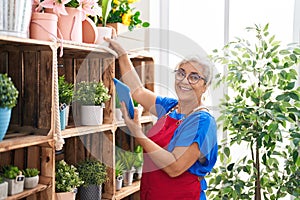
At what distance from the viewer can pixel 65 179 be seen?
177 cm

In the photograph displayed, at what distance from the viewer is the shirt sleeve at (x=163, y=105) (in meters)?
1.99

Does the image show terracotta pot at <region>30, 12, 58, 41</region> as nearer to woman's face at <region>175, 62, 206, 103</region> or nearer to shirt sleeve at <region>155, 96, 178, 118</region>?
woman's face at <region>175, 62, 206, 103</region>

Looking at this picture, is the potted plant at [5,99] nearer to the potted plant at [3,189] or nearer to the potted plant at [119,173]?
the potted plant at [3,189]

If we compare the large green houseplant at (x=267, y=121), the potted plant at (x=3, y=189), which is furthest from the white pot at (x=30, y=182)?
the large green houseplant at (x=267, y=121)

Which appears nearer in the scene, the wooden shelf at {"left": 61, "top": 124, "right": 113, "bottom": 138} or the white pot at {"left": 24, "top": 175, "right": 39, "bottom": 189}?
the white pot at {"left": 24, "top": 175, "right": 39, "bottom": 189}

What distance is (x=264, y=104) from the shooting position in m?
2.18

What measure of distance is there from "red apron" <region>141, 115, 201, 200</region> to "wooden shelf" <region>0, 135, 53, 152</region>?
1.71ft

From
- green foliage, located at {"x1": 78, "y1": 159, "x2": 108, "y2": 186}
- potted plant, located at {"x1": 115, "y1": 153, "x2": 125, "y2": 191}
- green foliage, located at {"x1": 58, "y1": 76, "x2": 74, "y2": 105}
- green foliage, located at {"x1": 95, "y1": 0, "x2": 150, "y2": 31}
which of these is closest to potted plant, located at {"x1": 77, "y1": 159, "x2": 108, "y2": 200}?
green foliage, located at {"x1": 78, "y1": 159, "x2": 108, "y2": 186}

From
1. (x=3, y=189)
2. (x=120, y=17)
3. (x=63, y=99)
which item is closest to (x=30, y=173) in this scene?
(x=3, y=189)

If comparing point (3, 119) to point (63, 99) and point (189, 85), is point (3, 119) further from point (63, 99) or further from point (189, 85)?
point (189, 85)

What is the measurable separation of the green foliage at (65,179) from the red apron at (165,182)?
32 cm

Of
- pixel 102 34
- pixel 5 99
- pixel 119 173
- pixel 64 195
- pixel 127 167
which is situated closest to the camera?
pixel 5 99

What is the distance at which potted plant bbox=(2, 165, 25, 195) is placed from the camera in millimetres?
1484

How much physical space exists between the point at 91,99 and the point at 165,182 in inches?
20.8
